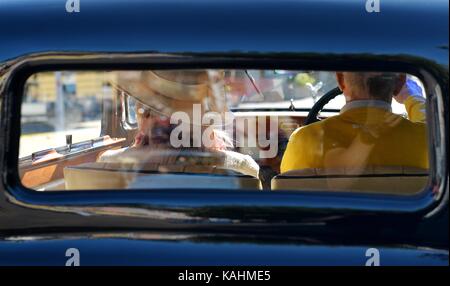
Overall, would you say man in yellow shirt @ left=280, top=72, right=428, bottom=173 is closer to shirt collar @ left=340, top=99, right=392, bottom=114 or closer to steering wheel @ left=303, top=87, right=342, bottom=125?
shirt collar @ left=340, top=99, right=392, bottom=114

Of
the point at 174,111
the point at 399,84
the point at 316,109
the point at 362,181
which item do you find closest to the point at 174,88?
the point at 174,111

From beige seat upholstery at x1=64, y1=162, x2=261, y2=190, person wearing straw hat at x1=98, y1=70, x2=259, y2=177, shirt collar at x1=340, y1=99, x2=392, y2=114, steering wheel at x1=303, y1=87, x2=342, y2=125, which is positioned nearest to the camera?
beige seat upholstery at x1=64, y1=162, x2=261, y2=190

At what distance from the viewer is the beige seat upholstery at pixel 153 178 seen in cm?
161

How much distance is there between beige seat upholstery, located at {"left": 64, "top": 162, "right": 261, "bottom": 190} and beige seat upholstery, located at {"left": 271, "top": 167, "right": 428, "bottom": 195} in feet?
0.36

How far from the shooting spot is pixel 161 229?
150 centimetres

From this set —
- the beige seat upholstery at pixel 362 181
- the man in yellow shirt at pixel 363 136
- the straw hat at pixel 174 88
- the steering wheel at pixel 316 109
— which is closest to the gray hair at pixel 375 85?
the man in yellow shirt at pixel 363 136

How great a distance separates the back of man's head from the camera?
6.03 feet

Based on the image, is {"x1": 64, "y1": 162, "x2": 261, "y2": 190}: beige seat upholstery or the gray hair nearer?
{"x1": 64, "y1": 162, "x2": 261, "y2": 190}: beige seat upholstery

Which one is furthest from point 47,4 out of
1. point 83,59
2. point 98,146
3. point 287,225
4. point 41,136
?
point 41,136

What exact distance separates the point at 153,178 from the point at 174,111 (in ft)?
1.06

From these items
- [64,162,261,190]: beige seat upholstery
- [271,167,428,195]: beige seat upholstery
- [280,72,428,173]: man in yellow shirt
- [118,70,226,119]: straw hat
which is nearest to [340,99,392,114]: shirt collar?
[280,72,428,173]: man in yellow shirt

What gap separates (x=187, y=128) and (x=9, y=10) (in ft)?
2.05

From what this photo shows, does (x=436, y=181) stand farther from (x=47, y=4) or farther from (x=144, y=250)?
(x=47, y=4)

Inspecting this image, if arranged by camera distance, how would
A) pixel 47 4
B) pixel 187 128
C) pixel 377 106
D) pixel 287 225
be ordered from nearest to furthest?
pixel 287 225, pixel 47 4, pixel 187 128, pixel 377 106
